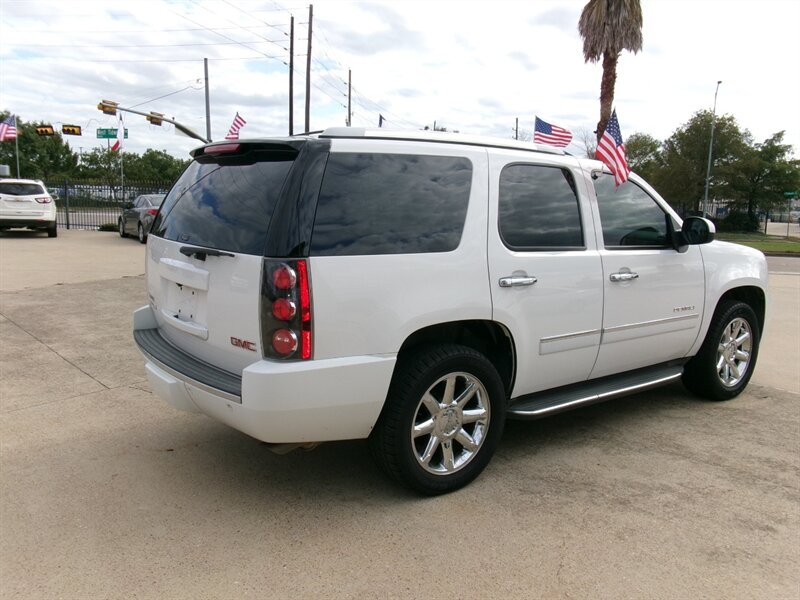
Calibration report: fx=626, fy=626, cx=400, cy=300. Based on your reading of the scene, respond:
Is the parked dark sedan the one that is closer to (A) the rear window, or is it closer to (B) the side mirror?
(A) the rear window

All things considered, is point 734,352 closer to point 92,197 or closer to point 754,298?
point 754,298

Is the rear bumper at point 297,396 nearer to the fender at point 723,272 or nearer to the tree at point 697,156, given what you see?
the fender at point 723,272

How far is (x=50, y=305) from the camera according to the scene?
8305mm

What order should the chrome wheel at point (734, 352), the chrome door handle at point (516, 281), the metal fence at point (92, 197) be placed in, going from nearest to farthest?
→ the chrome door handle at point (516, 281) < the chrome wheel at point (734, 352) < the metal fence at point (92, 197)

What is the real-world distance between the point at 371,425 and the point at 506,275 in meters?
1.11

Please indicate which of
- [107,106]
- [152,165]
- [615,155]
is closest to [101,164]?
[152,165]

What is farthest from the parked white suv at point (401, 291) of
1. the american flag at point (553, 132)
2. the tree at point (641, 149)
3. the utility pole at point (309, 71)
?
the tree at point (641, 149)

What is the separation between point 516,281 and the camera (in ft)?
11.5

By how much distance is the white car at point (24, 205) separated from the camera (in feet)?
58.8

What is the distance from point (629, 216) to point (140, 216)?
16985mm

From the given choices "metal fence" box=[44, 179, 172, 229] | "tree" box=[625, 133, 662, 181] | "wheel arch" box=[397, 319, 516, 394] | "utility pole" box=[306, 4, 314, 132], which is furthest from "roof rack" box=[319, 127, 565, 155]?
"tree" box=[625, 133, 662, 181]

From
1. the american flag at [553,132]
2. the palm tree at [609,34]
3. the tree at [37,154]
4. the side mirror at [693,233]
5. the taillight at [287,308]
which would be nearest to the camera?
the taillight at [287,308]

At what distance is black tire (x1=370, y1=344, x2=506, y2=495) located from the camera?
3.15 meters

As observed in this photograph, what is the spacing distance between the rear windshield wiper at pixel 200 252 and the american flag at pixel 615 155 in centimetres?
267
